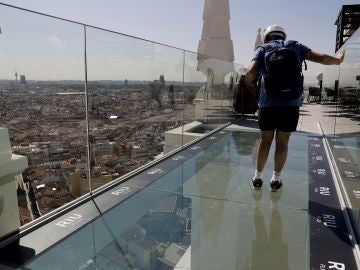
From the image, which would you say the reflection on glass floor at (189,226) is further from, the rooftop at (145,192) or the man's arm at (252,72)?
the man's arm at (252,72)

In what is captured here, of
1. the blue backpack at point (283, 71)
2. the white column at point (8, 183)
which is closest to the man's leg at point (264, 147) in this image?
the blue backpack at point (283, 71)

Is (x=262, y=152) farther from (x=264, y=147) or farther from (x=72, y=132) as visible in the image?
(x=72, y=132)

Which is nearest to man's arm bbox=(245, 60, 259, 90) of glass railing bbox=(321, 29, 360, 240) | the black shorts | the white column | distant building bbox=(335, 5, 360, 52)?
the black shorts

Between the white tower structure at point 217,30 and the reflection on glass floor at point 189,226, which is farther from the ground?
the white tower structure at point 217,30

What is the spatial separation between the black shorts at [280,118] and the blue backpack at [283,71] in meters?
0.12

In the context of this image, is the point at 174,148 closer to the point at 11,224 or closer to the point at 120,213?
the point at 120,213

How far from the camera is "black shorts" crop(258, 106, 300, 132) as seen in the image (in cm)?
279

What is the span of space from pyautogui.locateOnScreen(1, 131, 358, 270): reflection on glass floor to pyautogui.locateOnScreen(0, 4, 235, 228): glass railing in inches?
9.8

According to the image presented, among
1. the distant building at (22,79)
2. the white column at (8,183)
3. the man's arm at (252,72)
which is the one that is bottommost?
the white column at (8,183)

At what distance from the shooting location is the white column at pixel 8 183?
6.30 ft

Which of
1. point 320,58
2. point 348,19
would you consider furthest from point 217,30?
point 320,58

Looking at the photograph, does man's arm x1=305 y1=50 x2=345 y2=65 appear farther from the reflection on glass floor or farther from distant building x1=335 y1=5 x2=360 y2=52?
distant building x1=335 y1=5 x2=360 y2=52

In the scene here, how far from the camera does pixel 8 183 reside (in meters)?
1.97

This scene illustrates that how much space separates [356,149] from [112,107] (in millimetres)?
2255
